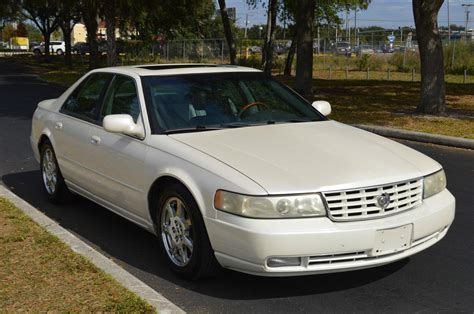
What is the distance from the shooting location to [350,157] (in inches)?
163

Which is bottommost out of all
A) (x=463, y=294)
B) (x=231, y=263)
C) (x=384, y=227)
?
(x=463, y=294)

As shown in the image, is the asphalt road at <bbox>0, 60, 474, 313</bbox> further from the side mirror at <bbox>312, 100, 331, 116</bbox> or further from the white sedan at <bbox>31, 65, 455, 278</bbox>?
the side mirror at <bbox>312, 100, 331, 116</bbox>

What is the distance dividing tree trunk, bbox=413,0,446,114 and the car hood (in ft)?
29.9

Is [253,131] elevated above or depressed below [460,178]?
above

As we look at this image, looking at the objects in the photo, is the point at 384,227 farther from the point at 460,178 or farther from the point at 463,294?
the point at 460,178

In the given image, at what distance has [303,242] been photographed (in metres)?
3.63

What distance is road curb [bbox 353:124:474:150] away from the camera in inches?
398

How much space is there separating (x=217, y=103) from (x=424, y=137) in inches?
264

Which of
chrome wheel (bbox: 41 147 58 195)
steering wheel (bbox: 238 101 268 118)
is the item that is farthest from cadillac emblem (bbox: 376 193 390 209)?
chrome wheel (bbox: 41 147 58 195)

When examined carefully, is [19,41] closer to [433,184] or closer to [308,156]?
[308,156]

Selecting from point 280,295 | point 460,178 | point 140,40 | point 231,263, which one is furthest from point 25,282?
point 140,40

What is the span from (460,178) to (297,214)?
178 inches

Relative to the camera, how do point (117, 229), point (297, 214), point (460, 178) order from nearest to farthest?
point (297, 214) < point (117, 229) < point (460, 178)

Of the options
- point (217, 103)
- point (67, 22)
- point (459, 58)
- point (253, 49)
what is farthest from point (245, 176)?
point (253, 49)
